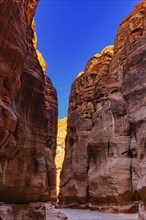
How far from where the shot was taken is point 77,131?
1083 inches

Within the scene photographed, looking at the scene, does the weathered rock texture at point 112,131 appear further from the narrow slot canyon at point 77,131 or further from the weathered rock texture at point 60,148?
the weathered rock texture at point 60,148

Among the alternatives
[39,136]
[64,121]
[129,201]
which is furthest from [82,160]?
[64,121]

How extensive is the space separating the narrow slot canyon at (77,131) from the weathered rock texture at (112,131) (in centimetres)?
5

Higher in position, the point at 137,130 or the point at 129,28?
the point at 129,28

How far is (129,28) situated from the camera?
85.2 feet

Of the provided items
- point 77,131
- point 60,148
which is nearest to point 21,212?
point 77,131

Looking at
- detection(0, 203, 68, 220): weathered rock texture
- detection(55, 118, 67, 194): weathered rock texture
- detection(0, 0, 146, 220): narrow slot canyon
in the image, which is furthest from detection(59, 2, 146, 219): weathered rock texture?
detection(55, 118, 67, 194): weathered rock texture

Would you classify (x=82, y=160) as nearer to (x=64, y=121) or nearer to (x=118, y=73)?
(x=118, y=73)

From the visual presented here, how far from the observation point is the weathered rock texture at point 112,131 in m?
9.33

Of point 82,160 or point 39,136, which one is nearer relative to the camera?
point 39,136

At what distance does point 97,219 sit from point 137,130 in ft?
26.7

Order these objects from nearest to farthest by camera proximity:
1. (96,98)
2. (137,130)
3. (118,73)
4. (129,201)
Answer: (137,130) → (129,201) → (118,73) → (96,98)

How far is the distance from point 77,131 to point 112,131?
7.61 m

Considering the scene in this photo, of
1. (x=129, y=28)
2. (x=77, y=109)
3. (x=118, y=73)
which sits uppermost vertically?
(x=129, y=28)
